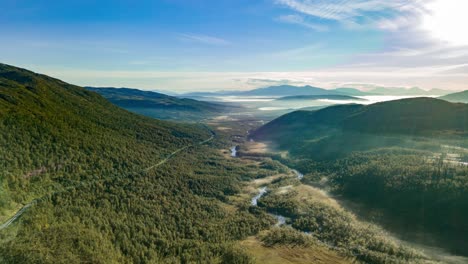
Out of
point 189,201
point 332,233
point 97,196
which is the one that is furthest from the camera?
point 189,201

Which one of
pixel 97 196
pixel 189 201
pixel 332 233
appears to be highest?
pixel 97 196

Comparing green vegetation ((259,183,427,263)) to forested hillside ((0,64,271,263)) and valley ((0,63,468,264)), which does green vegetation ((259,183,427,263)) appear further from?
forested hillside ((0,64,271,263))

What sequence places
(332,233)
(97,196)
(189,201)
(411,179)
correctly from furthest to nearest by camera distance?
1. (411,179)
2. (189,201)
3. (332,233)
4. (97,196)

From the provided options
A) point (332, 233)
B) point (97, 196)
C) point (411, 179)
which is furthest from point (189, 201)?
point (411, 179)

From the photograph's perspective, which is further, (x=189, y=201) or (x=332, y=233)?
(x=189, y=201)

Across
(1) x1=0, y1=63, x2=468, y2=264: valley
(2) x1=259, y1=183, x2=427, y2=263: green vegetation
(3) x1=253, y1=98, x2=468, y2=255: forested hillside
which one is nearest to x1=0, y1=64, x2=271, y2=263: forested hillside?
(1) x1=0, y1=63, x2=468, y2=264: valley

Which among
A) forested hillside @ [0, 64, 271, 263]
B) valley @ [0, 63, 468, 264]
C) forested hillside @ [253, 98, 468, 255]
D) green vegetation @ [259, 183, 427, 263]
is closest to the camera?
forested hillside @ [0, 64, 271, 263]

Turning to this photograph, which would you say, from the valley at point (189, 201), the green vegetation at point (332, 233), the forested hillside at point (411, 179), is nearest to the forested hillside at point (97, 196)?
the valley at point (189, 201)

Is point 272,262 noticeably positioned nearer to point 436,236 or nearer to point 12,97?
point 436,236

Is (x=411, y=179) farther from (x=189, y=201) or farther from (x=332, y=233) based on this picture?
(x=189, y=201)
